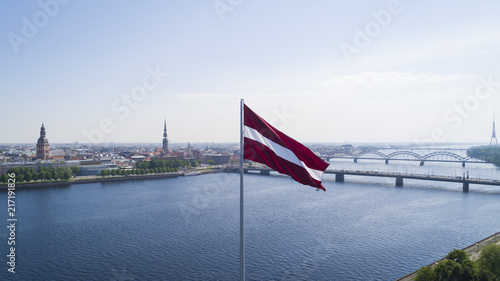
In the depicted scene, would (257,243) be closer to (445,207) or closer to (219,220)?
(219,220)

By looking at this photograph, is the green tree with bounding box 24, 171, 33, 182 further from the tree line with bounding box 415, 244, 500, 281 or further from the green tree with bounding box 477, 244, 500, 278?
the green tree with bounding box 477, 244, 500, 278

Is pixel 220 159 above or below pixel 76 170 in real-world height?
above

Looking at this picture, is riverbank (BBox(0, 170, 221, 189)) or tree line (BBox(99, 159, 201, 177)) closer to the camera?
riverbank (BBox(0, 170, 221, 189))

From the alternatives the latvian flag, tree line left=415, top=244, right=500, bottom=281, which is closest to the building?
tree line left=415, top=244, right=500, bottom=281

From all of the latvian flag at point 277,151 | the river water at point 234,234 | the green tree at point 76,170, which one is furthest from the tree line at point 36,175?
the latvian flag at point 277,151

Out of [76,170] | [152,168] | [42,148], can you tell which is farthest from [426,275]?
[42,148]

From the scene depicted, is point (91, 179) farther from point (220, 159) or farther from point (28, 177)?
point (220, 159)
